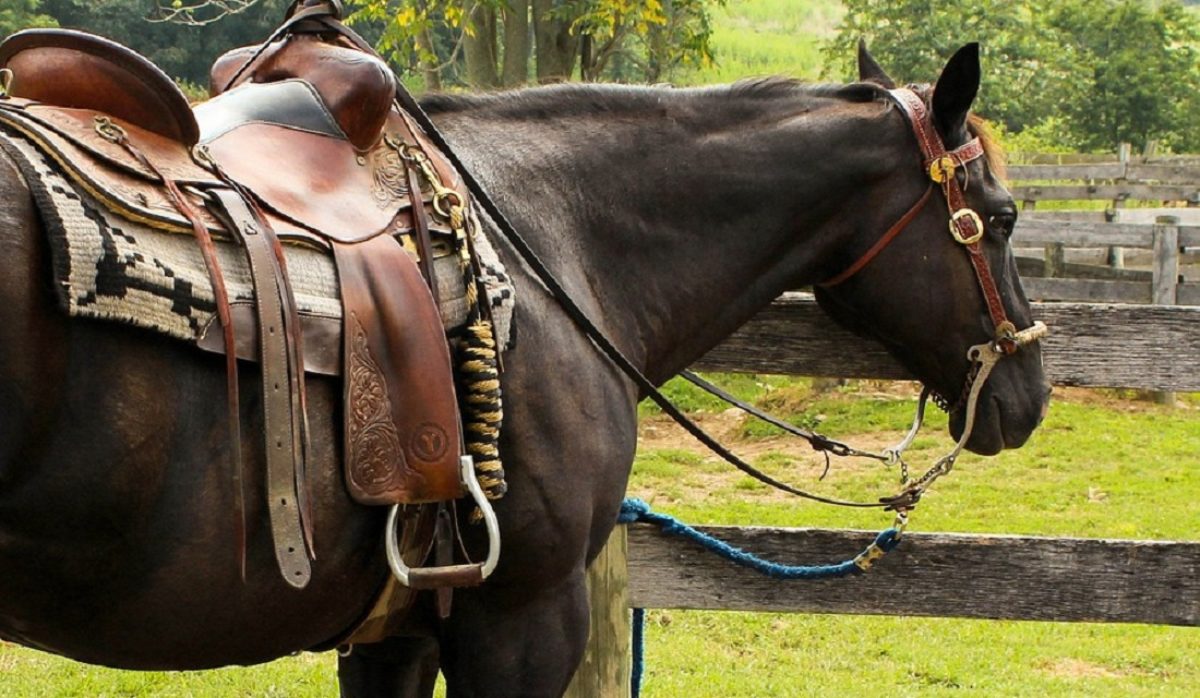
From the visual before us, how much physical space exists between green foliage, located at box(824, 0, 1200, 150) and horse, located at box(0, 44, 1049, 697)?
23367mm

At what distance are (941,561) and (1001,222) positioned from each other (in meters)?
1.02

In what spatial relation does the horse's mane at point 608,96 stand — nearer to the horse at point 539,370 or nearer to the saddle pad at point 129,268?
the horse at point 539,370

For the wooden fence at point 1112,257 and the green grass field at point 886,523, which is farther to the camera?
the wooden fence at point 1112,257

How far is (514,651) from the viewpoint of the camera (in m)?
2.62

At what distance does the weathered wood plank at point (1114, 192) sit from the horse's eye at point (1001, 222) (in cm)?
1548

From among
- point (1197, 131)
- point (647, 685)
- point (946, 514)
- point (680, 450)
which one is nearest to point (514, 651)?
point (647, 685)

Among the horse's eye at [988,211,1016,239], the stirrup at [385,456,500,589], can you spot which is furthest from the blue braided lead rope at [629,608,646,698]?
the horse's eye at [988,211,1016,239]

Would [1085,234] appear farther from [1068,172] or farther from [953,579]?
[953,579]

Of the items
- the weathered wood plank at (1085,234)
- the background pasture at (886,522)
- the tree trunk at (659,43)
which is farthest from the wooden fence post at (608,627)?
the weathered wood plank at (1085,234)

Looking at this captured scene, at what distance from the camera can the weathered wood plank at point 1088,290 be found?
1109 cm

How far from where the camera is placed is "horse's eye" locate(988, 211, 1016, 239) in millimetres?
3025

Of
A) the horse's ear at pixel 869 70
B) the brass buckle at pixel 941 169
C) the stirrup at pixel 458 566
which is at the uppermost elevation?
the horse's ear at pixel 869 70

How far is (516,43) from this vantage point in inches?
407

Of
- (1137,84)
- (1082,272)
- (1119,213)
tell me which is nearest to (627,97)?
(1082,272)
